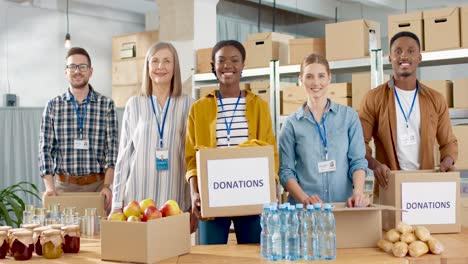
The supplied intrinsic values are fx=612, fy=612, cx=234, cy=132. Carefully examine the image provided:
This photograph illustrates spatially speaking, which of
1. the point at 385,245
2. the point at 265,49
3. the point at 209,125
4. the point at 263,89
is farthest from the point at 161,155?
the point at 265,49

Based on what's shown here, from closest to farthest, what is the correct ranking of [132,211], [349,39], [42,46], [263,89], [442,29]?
[132,211] < [442,29] < [349,39] < [263,89] < [42,46]

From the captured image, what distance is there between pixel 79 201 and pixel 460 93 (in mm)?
2925

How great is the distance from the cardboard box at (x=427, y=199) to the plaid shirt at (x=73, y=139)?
162 centimetres

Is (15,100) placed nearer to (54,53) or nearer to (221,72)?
(54,53)

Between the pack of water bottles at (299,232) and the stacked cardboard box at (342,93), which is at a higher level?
the stacked cardboard box at (342,93)

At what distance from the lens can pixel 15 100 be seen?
823 cm

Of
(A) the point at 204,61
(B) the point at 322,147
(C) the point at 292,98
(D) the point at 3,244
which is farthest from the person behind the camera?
(A) the point at 204,61

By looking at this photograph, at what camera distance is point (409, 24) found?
15.6 feet

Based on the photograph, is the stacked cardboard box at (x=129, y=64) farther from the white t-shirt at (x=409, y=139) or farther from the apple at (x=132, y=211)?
the apple at (x=132, y=211)

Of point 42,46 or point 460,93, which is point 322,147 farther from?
point 42,46

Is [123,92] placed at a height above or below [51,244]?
above


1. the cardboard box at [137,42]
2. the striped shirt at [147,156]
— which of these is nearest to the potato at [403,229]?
the striped shirt at [147,156]

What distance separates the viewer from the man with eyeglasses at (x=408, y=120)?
3152 millimetres

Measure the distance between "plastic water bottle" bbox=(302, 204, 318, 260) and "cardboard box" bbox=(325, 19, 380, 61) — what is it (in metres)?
3.04
